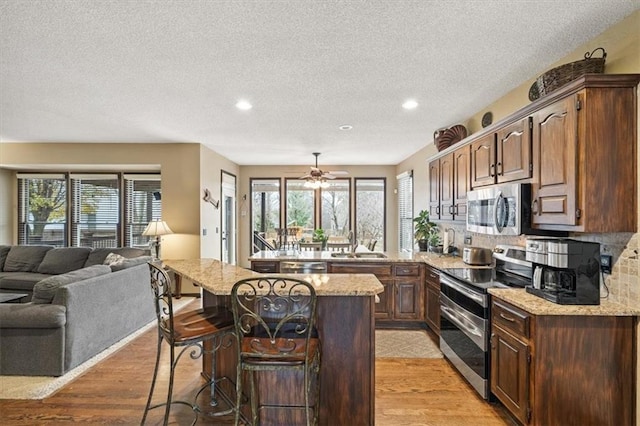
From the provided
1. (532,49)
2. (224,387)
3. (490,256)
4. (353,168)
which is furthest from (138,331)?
(353,168)

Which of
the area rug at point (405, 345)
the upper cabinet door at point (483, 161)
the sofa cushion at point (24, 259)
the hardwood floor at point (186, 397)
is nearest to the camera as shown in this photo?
the hardwood floor at point (186, 397)

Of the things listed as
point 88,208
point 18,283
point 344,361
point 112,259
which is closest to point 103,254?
point 112,259

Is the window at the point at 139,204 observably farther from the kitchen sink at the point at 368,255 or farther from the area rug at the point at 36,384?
the kitchen sink at the point at 368,255

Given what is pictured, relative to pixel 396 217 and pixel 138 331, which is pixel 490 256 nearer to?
pixel 138 331

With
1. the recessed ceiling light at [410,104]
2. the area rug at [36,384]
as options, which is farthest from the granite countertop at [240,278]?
the recessed ceiling light at [410,104]

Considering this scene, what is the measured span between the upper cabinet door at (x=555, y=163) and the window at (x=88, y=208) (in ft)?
20.9

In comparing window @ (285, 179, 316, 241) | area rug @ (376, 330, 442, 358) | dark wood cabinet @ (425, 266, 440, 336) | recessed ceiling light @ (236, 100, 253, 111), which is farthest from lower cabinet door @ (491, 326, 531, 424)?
window @ (285, 179, 316, 241)

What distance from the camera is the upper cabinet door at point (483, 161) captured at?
3.12m

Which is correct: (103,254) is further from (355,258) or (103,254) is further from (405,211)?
(405,211)

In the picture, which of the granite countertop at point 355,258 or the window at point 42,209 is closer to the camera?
the granite countertop at point 355,258

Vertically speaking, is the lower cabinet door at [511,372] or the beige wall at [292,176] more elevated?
the beige wall at [292,176]

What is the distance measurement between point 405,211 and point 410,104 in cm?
401

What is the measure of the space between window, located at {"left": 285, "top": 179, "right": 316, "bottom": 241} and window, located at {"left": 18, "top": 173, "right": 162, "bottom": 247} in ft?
10.0

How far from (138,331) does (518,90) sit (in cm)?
503
